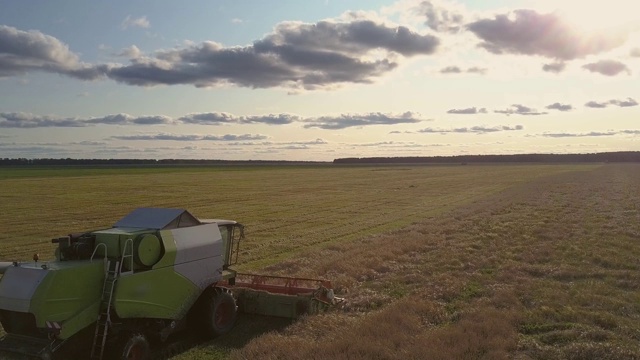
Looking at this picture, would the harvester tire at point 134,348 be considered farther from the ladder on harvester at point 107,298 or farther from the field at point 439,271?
the field at point 439,271

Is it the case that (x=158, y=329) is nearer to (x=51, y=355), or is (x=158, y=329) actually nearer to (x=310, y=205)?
(x=51, y=355)

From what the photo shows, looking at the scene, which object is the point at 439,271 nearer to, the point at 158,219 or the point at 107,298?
the point at 158,219

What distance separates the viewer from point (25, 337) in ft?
24.9

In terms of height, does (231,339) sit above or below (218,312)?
below

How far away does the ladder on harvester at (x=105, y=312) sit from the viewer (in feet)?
25.3

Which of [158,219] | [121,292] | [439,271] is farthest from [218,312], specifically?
[439,271]

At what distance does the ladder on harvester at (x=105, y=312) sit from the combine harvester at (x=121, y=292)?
0.04ft

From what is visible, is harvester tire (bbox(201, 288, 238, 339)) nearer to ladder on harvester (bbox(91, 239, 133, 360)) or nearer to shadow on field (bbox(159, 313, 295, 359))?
shadow on field (bbox(159, 313, 295, 359))

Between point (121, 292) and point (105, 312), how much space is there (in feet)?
1.11

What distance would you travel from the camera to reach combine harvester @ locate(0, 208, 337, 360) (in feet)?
24.1

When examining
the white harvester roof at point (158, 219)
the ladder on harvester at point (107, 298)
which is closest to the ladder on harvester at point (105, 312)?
the ladder on harvester at point (107, 298)

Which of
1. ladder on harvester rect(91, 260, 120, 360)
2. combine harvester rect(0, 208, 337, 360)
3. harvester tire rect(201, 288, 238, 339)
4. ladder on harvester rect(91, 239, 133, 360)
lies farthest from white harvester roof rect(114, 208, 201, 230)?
harvester tire rect(201, 288, 238, 339)

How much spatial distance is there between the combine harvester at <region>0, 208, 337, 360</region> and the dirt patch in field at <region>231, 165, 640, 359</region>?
1.19 m

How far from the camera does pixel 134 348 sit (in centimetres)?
805
